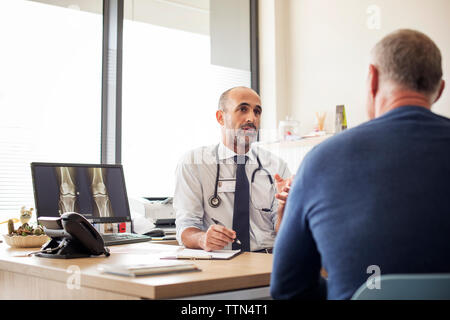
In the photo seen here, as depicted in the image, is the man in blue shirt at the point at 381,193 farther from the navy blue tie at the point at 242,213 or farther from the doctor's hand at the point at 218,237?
the navy blue tie at the point at 242,213

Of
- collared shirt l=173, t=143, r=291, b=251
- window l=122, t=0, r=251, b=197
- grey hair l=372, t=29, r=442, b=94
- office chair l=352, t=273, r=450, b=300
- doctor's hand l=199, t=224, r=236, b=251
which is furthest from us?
window l=122, t=0, r=251, b=197

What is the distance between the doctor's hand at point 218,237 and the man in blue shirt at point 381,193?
69 cm

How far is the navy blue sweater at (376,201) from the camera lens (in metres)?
0.92

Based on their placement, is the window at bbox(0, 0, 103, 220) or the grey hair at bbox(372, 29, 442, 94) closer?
the grey hair at bbox(372, 29, 442, 94)

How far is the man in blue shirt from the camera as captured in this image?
0.92 m

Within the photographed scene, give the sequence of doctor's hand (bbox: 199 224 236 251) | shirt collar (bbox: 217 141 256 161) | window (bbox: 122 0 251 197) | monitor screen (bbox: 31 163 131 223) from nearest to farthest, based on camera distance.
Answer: doctor's hand (bbox: 199 224 236 251) < monitor screen (bbox: 31 163 131 223) < shirt collar (bbox: 217 141 256 161) < window (bbox: 122 0 251 197)

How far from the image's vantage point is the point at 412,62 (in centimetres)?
105

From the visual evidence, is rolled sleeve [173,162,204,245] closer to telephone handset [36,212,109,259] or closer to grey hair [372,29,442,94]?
telephone handset [36,212,109,259]

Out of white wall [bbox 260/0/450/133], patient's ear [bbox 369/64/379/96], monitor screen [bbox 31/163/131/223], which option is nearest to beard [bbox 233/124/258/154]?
monitor screen [bbox 31/163/131/223]

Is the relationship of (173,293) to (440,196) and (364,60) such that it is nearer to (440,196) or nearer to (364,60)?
(440,196)

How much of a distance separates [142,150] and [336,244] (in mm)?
2933

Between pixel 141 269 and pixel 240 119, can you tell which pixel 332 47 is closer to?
pixel 240 119

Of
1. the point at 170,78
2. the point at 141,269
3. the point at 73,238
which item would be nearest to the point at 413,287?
the point at 141,269
